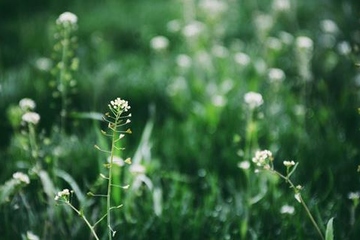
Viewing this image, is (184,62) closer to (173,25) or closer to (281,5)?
(281,5)

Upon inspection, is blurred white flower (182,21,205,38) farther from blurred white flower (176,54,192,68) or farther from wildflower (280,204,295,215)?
wildflower (280,204,295,215)

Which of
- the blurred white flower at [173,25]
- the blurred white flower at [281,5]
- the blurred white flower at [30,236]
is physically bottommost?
the blurred white flower at [173,25]

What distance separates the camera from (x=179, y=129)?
3.12m

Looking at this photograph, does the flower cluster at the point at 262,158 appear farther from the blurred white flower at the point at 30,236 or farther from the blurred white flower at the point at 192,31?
the blurred white flower at the point at 192,31

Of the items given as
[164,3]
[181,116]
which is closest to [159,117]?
[181,116]

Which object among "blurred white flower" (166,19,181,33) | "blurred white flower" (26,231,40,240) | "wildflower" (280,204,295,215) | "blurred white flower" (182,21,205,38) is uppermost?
"blurred white flower" (182,21,205,38)

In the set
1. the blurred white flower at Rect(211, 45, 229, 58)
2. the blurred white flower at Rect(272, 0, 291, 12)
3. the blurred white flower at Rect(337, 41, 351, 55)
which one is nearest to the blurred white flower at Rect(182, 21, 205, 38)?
the blurred white flower at Rect(211, 45, 229, 58)

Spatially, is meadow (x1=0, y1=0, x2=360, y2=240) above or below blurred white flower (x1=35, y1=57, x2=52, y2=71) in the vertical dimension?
below

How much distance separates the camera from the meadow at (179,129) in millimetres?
2221

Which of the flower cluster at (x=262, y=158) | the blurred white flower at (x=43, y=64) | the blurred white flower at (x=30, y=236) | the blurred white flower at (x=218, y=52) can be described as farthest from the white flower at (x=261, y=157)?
the blurred white flower at (x=43, y=64)

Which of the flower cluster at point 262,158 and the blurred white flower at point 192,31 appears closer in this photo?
the flower cluster at point 262,158

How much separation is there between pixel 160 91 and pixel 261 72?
771 mm

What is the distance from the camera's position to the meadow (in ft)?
7.29

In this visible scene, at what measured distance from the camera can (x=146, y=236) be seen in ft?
7.14
